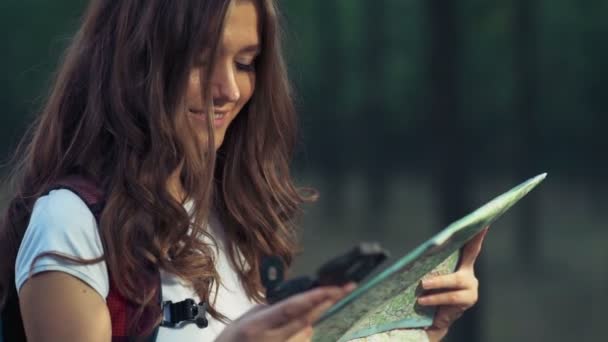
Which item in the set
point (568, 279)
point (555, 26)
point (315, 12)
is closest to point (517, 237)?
point (568, 279)

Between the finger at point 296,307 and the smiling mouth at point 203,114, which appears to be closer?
the finger at point 296,307

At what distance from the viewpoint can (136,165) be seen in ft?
4.99

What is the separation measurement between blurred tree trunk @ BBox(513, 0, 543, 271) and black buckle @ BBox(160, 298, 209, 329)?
2.42 metres

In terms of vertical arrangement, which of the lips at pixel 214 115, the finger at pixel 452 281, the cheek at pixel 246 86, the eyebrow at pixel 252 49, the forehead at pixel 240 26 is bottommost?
the finger at pixel 452 281

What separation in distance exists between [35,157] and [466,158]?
232cm

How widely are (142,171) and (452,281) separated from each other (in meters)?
0.47

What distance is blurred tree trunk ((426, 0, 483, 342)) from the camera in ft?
12.0

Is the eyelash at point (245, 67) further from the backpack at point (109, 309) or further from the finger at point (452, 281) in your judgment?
the finger at point (452, 281)

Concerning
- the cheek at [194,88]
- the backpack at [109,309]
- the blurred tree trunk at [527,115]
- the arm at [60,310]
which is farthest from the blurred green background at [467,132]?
the arm at [60,310]

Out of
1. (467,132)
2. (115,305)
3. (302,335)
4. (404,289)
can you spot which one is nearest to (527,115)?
(467,132)

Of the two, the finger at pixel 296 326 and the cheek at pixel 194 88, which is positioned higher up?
the cheek at pixel 194 88

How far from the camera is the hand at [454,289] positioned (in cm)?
157

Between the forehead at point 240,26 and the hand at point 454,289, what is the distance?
0.44 m

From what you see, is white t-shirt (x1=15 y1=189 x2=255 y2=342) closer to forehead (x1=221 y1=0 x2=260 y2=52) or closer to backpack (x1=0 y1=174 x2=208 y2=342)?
backpack (x1=0 y1=174 x2=208 y2=342)
